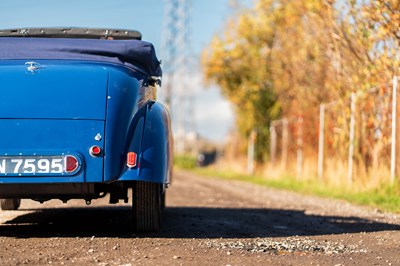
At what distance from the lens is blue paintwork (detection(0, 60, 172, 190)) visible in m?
8.02

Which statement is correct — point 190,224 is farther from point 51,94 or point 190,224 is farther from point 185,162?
point 185,162

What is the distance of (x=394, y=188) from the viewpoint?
1589cm

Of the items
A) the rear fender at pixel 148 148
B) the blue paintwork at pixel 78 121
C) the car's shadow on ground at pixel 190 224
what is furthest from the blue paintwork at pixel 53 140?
the car's shadow on ground at pixel 190 224

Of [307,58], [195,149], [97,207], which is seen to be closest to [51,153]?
[97,207]

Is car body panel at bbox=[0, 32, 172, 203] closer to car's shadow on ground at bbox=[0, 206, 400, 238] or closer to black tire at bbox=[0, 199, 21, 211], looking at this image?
car's shadow on ground at bbox=[0, 206, 400, 238]

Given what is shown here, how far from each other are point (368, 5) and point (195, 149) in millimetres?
45887

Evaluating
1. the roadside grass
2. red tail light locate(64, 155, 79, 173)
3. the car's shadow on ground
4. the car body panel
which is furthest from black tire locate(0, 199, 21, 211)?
the roadside grass

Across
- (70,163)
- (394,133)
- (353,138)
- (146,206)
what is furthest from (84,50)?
(353,138)

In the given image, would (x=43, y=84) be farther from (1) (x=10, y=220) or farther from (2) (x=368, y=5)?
(2) (x=368, y=5)

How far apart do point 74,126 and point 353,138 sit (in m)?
12.7

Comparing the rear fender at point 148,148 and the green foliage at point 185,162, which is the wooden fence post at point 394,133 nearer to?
the rear fender at point 148,148

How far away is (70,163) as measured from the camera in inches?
315

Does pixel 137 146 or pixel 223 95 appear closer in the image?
pixel 137 146

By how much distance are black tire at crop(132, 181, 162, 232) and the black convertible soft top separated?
3.71ft
